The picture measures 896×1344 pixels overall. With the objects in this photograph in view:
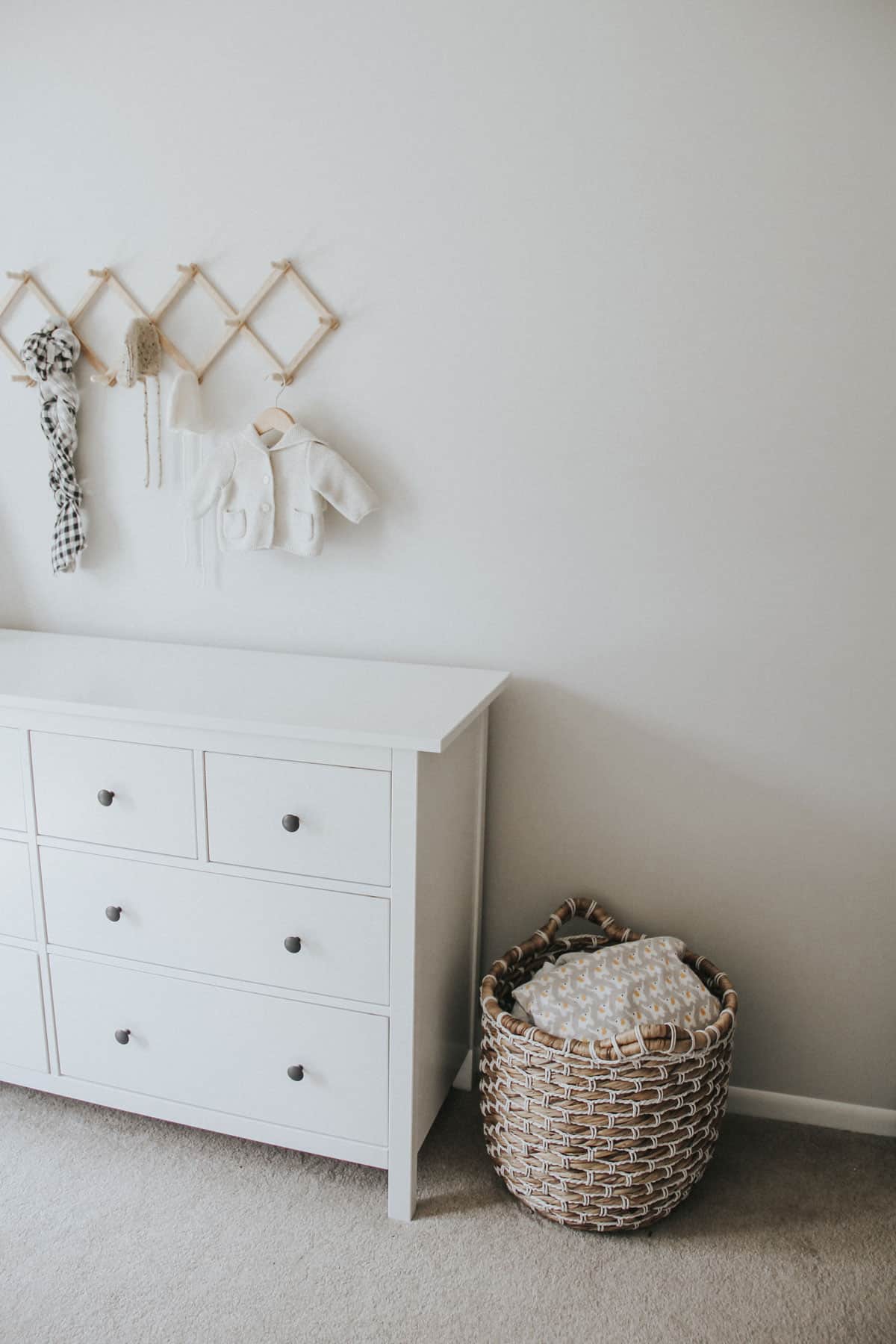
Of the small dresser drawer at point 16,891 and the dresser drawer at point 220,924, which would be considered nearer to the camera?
the dresser drawer at point 220,924

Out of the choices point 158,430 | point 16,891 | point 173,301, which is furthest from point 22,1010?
point 173,301

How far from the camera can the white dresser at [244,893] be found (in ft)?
5.23

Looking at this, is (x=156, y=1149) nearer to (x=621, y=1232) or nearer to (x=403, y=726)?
(x=621, y=1232)

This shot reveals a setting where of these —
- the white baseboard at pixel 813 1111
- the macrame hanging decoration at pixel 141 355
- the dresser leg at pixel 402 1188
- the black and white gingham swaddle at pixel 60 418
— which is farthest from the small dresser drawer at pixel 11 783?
the white baseboard at pixel 813 1111

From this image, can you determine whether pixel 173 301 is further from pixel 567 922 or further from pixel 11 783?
pixel 567 922

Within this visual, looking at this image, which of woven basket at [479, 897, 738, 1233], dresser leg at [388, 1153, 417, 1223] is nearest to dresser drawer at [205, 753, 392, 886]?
woven basket at [479, 897, 738, 1233]

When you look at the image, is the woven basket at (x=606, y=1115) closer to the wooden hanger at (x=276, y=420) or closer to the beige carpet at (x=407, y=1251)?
the beige carpet at (x=407, y=1251)

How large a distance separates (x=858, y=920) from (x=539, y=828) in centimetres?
68

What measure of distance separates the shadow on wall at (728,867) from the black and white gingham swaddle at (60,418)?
1114mm

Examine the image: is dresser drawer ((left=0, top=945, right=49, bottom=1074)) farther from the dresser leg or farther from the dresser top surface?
the dresser leg

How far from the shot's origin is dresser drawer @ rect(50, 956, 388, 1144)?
1674mm

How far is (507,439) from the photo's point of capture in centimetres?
192

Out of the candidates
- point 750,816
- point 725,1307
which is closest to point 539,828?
point 750,816

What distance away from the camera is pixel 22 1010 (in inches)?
75.1
